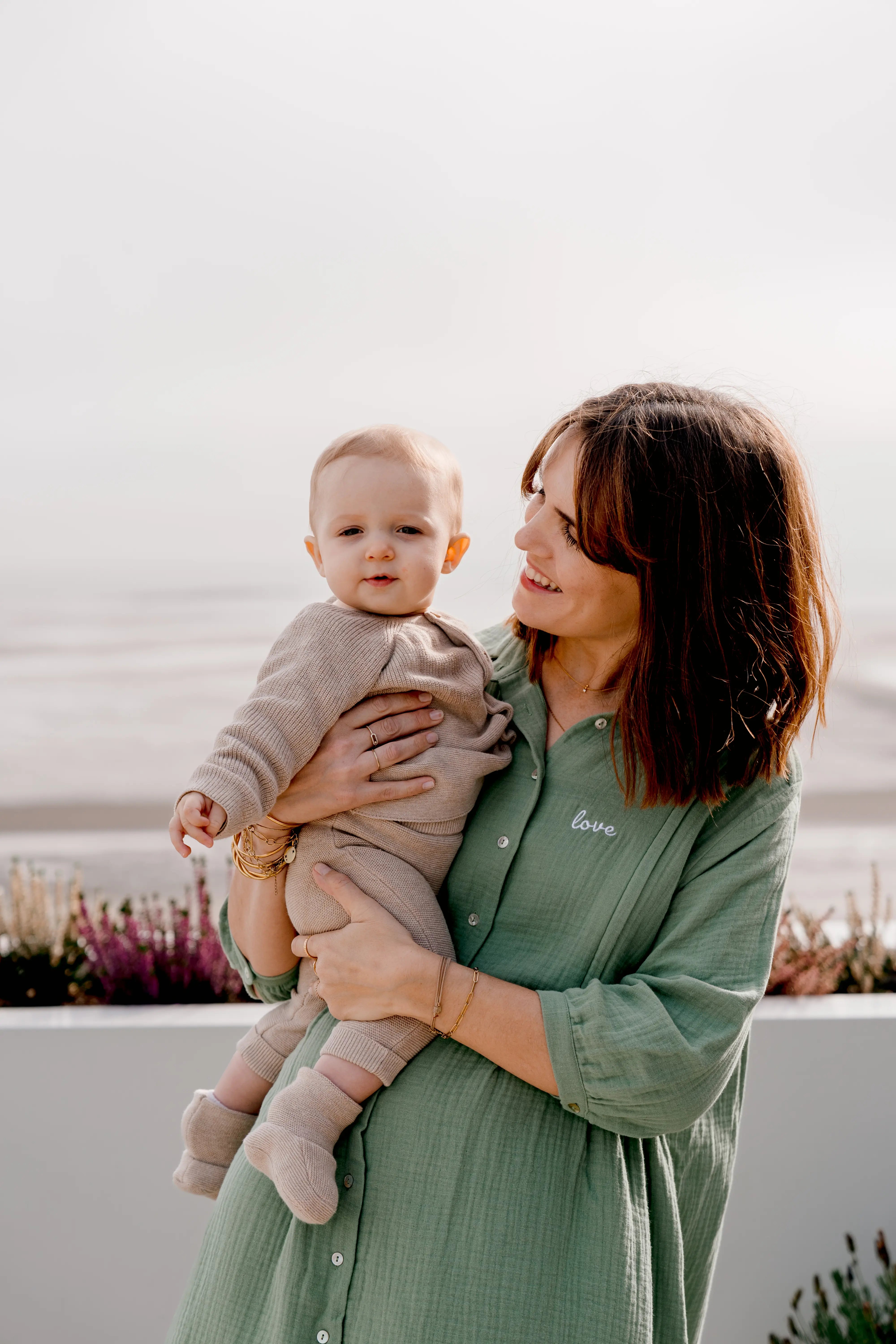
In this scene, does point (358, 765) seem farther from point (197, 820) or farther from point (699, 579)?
point (699, 579)

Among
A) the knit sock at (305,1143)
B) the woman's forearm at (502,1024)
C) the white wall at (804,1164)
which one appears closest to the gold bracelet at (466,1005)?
the woman's forearm at (502,1024)

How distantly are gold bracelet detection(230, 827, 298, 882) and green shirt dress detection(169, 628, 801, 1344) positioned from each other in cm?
23

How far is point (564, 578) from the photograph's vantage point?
148cm

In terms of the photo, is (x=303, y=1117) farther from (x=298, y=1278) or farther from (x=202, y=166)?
(x=202, y=166)

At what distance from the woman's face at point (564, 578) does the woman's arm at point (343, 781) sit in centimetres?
21

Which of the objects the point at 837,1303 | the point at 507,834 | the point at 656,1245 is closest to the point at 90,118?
the point at 507,834

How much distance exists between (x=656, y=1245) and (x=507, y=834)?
565mm

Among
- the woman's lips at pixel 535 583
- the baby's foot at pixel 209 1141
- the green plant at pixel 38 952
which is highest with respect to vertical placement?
the woman's lips at pixel 535 583

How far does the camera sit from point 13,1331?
9.31ft

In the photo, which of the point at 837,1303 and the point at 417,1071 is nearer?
the point at 417,1071

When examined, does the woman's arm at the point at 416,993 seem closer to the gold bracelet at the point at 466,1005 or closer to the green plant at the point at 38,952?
the gold bracelet at the point at 466,1005

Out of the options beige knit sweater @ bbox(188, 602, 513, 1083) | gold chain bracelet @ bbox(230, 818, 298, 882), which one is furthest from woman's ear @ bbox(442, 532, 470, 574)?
gold chain bracelet @ bbox(230, 818, 298, 882)

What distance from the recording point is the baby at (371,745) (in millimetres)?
1367

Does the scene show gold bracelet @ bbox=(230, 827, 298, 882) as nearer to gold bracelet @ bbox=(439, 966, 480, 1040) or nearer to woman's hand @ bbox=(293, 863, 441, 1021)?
woman's hand @ bbox=(293, 863, 441, 1021)
